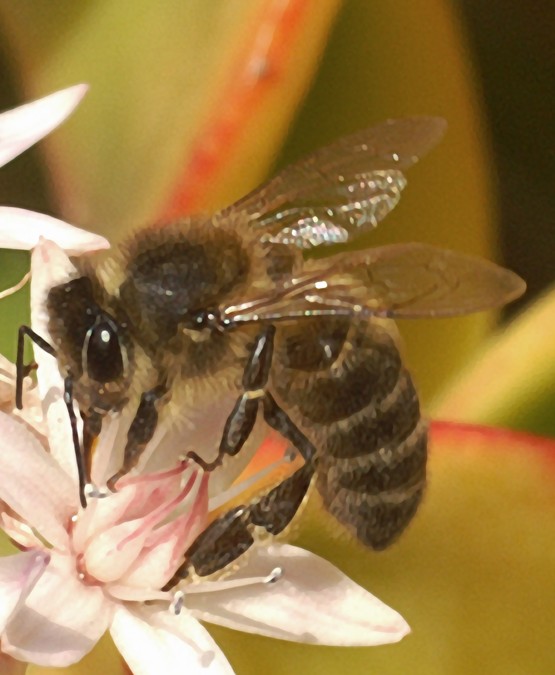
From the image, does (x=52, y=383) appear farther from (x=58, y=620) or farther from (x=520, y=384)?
(x=520, y=384)

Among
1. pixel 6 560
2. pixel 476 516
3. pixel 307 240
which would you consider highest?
pixel 307 240

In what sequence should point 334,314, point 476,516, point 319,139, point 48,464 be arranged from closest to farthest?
point 334,314 → point 48,464 → point 476,516 → point 319,139

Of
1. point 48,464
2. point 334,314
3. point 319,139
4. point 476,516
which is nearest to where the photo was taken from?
point 334,314

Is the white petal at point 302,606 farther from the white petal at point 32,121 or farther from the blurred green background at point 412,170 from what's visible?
the white petal at point 32,121

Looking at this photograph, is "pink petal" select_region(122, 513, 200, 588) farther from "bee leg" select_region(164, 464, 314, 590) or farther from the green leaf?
the green leaf

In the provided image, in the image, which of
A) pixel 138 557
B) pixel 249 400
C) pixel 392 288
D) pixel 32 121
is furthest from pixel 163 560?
pixel 32 121

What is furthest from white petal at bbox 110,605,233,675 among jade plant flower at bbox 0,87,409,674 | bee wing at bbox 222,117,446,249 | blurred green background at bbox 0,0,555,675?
bee wing at bbox 222,117,446,249

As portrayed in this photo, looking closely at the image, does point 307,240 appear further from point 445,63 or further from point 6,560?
point 445,63

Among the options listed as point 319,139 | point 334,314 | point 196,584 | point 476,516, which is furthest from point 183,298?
point 319,139
